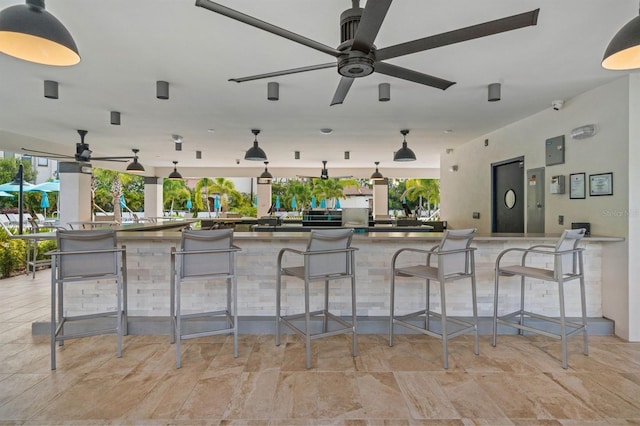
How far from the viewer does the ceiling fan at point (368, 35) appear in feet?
5.46

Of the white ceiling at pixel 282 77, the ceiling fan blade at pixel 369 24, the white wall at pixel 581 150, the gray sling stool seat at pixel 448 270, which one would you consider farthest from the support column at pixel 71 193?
the white wall at pixel 581 150

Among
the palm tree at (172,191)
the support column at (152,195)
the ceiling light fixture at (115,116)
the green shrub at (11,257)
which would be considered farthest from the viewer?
the palm tree at (172,191)

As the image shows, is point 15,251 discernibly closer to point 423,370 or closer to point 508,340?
point 423,370

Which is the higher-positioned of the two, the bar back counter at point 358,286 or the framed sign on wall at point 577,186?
the framed sign on wall at point 577,186

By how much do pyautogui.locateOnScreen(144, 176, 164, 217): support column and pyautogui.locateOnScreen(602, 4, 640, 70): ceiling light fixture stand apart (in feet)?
40.9

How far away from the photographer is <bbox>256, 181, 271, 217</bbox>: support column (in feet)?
39.6

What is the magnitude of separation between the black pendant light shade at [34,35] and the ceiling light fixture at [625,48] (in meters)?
2.87

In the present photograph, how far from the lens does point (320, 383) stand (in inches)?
100

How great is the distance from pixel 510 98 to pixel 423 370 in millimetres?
3297

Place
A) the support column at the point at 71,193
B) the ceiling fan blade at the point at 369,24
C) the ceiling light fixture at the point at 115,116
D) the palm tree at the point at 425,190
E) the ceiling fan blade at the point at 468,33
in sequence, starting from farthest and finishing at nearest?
the palm tree at the point at 425,190 → the support column at the point at 71,193 → the ceiling light fixture at the point at 115,116 → the ceiling fan blade at the point at 468,33 → the ceiling fan blade at the point at 369,24

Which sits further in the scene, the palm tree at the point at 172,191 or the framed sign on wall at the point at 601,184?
the palm tree at the point at 172,191

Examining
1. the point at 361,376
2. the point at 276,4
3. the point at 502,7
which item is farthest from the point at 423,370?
the point at 276,4

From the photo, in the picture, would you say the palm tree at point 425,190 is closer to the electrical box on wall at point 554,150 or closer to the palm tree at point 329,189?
the palm tree at point 329,189

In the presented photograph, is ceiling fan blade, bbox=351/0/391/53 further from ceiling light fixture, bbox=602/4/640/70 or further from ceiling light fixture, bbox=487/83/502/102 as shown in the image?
ceiling light fixture, bbox=487/83/502/102
